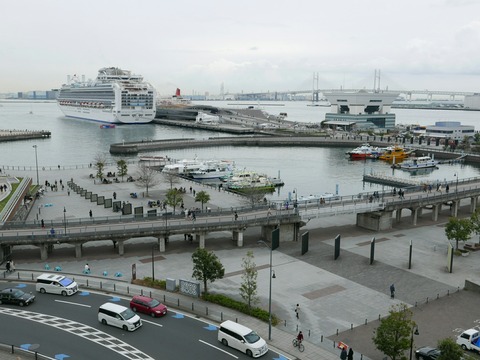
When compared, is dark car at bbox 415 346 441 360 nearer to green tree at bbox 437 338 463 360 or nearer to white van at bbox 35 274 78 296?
green tree at bbox 437 338 463 360

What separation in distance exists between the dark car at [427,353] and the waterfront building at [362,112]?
485 ft

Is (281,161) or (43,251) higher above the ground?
(43,251)

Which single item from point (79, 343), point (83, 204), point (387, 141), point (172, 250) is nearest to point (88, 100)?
point (387, 141)

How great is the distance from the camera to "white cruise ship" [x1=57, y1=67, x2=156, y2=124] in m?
172

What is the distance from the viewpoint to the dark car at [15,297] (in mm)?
24466

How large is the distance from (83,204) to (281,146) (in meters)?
78.6

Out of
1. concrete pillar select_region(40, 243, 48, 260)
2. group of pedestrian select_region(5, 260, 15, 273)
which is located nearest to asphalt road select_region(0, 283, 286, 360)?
group of pedestrian select_region(5, 260, 15, 273)

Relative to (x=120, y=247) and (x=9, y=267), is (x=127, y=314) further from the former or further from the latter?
(x=120, y=247)

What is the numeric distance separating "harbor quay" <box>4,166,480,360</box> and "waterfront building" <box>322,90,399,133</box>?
126586mm

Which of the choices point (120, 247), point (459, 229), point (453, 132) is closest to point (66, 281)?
point (120, 247)

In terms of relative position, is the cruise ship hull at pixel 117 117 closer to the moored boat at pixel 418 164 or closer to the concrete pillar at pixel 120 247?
the moored boat at pixel 418 164

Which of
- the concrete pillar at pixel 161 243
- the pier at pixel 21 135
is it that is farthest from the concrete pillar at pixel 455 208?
the pier at pixel 21 135

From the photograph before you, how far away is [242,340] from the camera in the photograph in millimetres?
20516

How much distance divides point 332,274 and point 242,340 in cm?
1238
